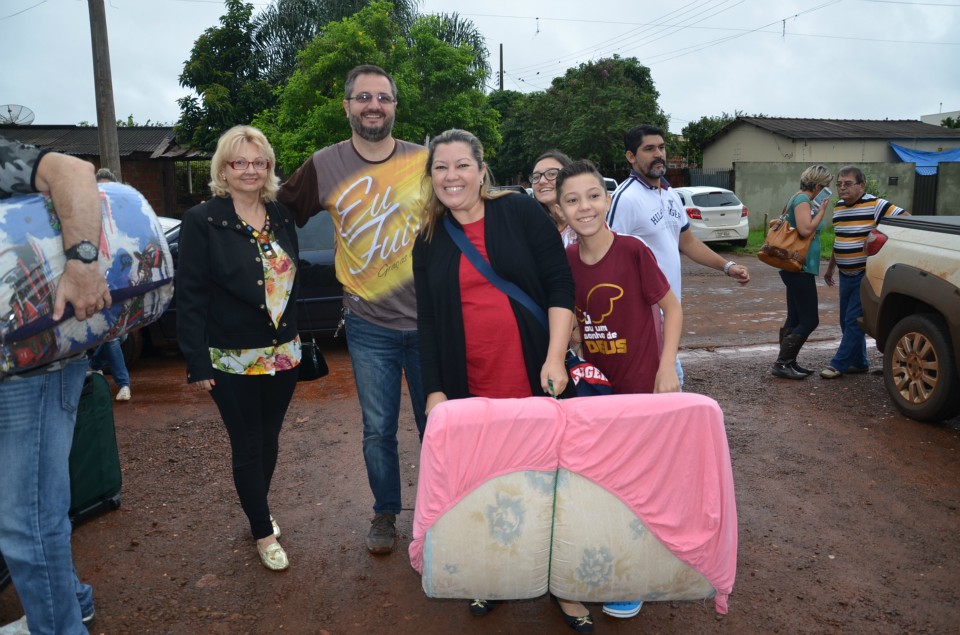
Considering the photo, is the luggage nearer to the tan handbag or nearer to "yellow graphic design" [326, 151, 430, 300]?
"yellow graphic design" [326, 151, 430, 300]

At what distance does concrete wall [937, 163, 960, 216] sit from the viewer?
22.1 m

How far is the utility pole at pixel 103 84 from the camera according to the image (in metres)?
12.0

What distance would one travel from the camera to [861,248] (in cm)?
663

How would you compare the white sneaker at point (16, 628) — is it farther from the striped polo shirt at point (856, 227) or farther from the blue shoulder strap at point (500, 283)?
the striped polo shirt at point (856, 227)

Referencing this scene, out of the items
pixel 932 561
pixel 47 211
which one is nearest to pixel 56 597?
pixel 47 211

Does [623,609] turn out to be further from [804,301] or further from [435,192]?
[804,301]

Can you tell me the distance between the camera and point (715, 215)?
1725 centimetres

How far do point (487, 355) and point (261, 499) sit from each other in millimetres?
1424

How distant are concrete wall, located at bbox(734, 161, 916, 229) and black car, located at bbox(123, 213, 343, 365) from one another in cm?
1803

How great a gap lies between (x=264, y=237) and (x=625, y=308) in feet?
5.32

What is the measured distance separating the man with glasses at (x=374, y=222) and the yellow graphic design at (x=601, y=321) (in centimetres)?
85

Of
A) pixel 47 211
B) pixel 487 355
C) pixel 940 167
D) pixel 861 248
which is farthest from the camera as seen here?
pixel 940 167

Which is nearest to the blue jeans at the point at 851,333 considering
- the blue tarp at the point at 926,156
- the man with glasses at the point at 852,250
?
the man with glasses at the point at 852,250

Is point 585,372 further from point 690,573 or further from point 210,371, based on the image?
point 210,371
